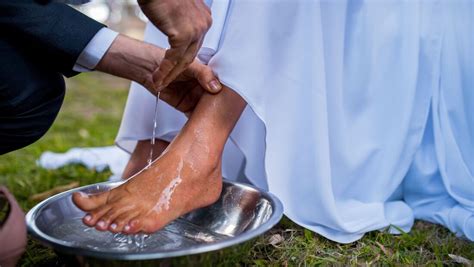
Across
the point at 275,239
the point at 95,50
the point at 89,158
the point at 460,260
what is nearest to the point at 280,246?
the point at 275,239

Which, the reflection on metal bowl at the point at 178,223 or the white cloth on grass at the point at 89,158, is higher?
the reflection on metal bowl at the point at 178,223

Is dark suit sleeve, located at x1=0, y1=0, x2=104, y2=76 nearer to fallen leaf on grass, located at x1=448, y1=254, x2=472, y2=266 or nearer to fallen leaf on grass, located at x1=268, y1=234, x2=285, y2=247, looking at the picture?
fallen leaf on grass, located at x1=268, y1=234, x2=285, y2=247

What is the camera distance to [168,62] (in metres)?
1.25

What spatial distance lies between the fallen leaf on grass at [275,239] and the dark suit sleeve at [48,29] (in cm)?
62

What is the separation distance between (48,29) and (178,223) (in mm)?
531

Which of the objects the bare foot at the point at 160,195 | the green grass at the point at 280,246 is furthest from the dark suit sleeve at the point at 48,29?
the green grass at the point at 280,246

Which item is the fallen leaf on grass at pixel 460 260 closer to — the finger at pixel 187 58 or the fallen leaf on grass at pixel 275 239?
the fallen leaf on grass at pixel 275 239

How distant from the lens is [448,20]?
1.61m

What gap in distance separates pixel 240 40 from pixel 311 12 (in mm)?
177

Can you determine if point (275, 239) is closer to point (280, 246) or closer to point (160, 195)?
point (280, 246)

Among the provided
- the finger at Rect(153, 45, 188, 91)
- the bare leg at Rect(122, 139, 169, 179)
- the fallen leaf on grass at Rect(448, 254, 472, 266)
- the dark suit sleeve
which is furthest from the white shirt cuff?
the fallen leaf on grass at Rect(448, 254, 472, 266)

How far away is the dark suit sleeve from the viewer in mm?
1325

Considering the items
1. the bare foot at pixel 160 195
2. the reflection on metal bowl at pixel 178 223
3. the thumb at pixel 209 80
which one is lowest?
the reflection on metal bowl at pixel 178 223

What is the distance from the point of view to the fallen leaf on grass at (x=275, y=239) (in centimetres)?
145
